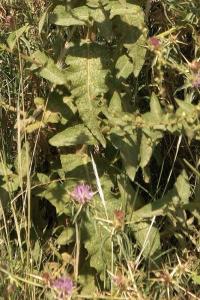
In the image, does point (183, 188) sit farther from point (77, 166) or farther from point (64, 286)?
point (64, 286)

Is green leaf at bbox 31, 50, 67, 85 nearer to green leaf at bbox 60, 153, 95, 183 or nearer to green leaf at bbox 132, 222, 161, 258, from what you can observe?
green leaf at bbox 60, 153, 95, 183

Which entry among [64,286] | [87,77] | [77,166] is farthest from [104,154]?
[64,286]

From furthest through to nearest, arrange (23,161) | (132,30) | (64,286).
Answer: (23,161)
(132,30)
(64,286)

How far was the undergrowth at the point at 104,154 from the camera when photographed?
5.84 ft

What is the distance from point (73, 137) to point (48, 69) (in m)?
0.20

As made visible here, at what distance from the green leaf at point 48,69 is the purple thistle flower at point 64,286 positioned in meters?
0.56

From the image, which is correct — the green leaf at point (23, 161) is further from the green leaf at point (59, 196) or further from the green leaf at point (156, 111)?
the green leaf at point (156, 111)

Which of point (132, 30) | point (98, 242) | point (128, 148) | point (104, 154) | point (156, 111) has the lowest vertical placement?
point (98, 242)

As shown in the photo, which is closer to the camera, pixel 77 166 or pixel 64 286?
pixel 64 286

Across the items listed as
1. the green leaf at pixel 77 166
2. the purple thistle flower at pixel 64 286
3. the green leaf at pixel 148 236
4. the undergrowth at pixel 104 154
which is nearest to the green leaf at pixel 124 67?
the undergrowth at pixel 104 154

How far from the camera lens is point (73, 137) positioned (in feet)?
6.23

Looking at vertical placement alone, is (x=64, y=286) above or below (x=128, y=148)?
below

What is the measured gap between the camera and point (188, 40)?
221 centimetres

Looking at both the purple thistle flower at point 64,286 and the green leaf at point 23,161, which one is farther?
the green leaf at point 23,161
